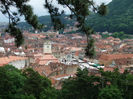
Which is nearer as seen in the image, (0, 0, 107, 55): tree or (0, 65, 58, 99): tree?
(0, 0, 107, 55): tree

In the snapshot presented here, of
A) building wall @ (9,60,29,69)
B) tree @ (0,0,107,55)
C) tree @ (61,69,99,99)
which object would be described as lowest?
building wall @ (9,60,29,69)

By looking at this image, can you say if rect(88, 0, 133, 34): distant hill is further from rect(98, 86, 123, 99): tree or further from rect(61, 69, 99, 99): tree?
rect(98, 86, 123, 99): tree

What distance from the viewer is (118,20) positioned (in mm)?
80688

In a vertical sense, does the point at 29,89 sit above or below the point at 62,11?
below

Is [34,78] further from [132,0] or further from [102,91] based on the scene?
[132,0]

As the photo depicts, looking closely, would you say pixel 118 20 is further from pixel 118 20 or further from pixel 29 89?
pixel 29 89

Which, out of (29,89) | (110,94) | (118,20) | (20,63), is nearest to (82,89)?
(110,94)

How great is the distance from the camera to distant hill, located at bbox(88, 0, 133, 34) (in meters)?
74.2

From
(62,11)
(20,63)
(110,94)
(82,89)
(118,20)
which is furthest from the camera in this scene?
(118,20)

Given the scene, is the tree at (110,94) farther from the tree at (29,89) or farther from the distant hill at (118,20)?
the distant hill at (118,20)

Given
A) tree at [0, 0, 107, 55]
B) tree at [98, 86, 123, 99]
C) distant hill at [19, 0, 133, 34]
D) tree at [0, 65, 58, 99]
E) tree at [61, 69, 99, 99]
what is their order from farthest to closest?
distant hill at [19, 0, 133, 34] → tree at [61, 69, 99, 99] → tree at [0, 65, 58, 99] → tree at [98, 86, 123, 99] → tree at [0, 0, 107, 55]

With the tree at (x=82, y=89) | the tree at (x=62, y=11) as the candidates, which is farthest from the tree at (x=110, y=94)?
the tree at (x=62, y=11)

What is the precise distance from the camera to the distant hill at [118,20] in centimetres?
7419

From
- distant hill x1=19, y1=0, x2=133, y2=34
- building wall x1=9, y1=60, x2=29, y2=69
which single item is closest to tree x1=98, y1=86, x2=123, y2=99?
building wall x1=9, y1=60, x2=29, y2=69
